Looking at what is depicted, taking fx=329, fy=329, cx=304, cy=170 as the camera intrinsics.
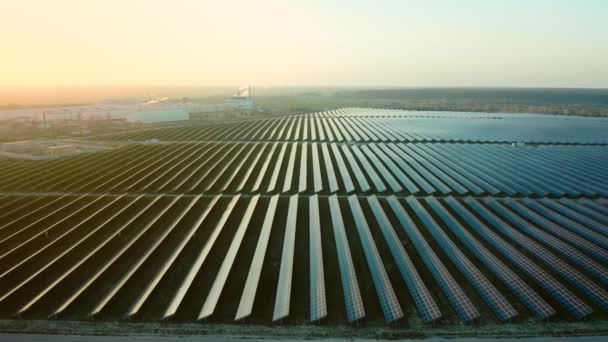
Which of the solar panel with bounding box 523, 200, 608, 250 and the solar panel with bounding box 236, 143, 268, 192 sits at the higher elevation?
the solar panel with bounding box 236, 143, 268, 192

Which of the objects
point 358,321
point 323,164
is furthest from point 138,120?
point 358,321

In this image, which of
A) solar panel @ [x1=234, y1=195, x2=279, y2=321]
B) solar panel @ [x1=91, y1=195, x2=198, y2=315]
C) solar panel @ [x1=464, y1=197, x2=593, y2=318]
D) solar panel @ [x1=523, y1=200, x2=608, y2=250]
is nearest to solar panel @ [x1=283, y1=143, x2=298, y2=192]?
solar panel @ [x1=234, y1=195, x2=279, y2=321]

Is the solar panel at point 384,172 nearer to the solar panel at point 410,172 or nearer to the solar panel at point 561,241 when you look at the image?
the solar panel at point 410,172

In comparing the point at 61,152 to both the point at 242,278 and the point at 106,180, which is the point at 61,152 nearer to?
the point at 106,180

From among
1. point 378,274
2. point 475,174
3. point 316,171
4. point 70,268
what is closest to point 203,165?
point 316,171

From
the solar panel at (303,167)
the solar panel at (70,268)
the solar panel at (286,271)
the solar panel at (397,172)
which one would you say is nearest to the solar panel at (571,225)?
the solar panel at (397,172)

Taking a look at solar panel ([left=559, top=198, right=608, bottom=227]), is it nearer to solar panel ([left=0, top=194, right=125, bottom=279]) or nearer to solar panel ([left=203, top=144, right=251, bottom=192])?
solar panel ([left=203, top=144, right=251, bottom=192])
